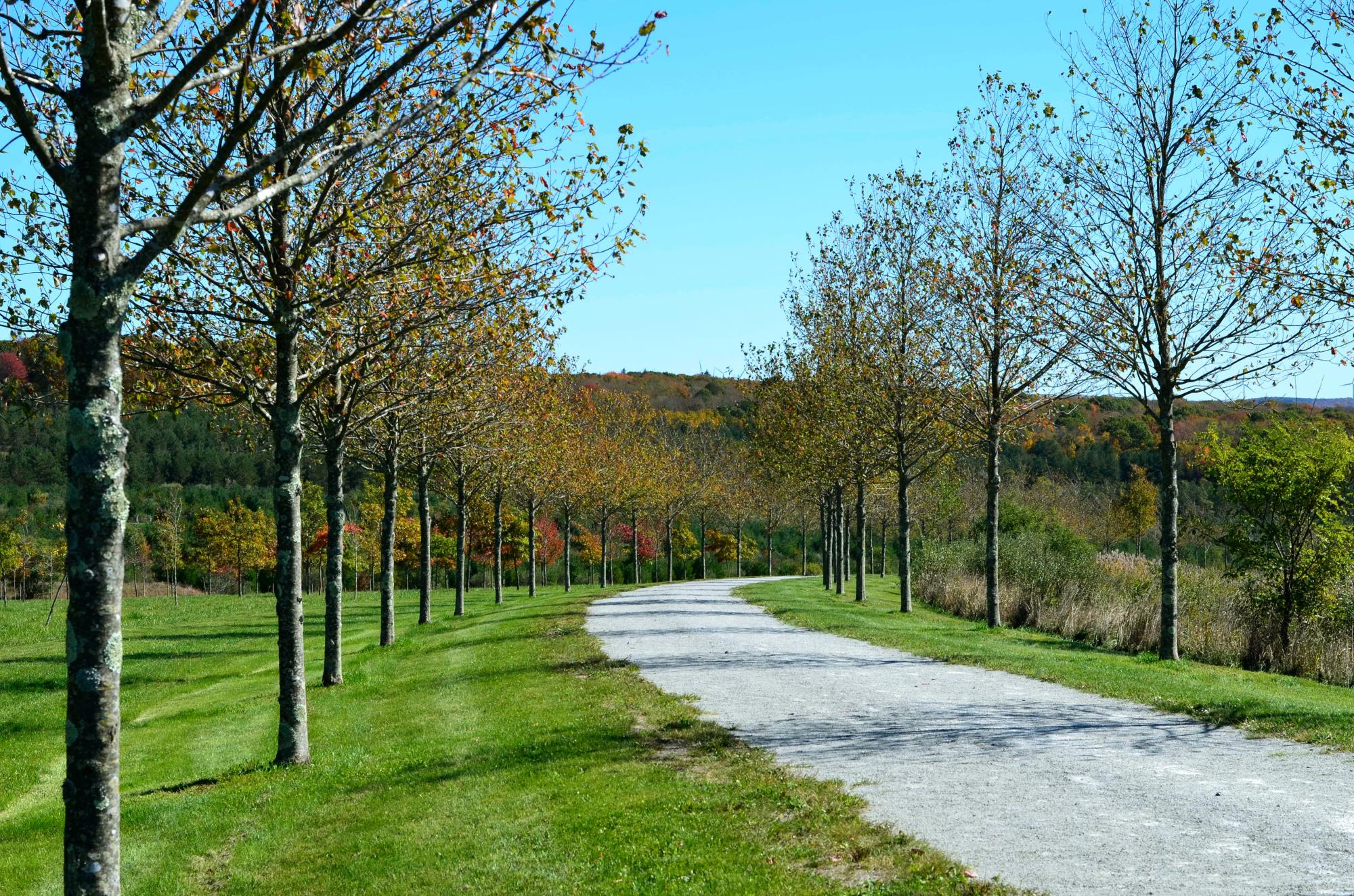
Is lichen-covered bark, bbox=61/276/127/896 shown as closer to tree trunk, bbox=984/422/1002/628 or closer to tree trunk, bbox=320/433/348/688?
tree trunk, bbox=320/433/348/688

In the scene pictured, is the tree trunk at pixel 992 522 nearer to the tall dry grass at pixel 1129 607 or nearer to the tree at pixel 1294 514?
the tall dry grass at pixel 1129 607

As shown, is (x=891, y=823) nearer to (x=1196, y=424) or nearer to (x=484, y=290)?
(x=484, y=290)

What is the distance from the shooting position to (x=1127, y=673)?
14523 millimetres

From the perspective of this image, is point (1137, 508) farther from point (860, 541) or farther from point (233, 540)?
point (233, 540)

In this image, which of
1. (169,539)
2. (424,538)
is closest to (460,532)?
(424,538)

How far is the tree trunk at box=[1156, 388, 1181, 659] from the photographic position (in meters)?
16.9

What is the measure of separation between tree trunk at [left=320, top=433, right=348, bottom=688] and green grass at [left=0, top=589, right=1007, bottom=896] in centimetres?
51

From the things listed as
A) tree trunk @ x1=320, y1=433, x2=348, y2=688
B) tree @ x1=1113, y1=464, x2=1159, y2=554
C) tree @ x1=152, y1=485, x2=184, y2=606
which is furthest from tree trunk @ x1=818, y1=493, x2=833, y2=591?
tree @ x1=152, y1=485, x2=184, y2=606

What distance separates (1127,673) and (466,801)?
9.82m

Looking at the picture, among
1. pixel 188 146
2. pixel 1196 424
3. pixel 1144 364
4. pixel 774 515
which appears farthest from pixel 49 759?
pixel 1196 424

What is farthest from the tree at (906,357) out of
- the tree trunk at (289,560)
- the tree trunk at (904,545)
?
the tree trunk at (289,560)

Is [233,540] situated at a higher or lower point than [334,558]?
lower

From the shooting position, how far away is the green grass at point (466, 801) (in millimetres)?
6910

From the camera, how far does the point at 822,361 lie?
1326 inches
